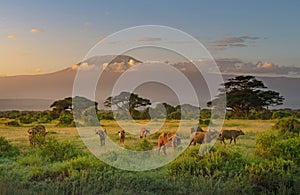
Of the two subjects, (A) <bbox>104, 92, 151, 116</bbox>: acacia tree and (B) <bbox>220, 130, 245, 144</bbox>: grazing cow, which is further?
(B) <bbox>220, 130, 245, 144</bbox>: grazing cow

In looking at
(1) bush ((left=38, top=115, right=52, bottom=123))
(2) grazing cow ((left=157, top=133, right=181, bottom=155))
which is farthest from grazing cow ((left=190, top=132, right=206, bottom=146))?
(1) bush ((left=38, top=115, right=52, bottom=123))

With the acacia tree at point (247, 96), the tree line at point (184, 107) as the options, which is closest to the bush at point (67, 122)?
the tree line at point (184, 107)

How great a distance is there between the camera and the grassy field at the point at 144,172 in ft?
23.0

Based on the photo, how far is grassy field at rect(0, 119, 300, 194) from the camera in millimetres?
7023

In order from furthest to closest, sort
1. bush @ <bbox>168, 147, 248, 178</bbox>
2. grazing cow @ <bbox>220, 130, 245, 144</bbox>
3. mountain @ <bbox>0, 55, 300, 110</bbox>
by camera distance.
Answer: grazing cow @ <bbox>220, 130, 245, 144</bbox> → mountain @ <bbox>0, 55, 300, 110</bbox> → bush @ <bbox>168, 147, 248, 178</bbox>

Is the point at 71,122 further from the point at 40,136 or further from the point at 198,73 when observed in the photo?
the point at 198,73

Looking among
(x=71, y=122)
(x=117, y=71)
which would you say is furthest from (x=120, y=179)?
(x=117, y=71)

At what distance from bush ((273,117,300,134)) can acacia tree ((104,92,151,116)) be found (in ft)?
7.40

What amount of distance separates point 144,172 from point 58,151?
1512mm

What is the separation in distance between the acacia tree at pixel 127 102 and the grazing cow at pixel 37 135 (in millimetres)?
1228

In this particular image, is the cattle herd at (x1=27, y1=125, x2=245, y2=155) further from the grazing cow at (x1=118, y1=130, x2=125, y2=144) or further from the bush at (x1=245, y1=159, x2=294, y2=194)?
the bush at (x1=245, y1=159, x2=294, y2=194)

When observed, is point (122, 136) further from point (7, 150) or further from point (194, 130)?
point (7, 150)

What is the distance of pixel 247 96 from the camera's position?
24.9 ft

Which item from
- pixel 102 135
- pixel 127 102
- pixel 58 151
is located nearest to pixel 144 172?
pixel 102 135
